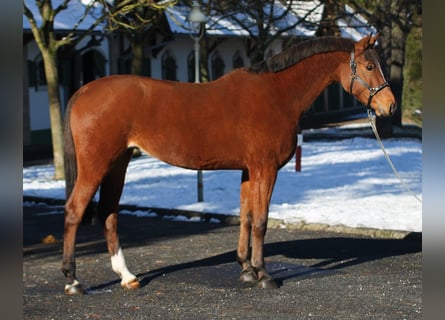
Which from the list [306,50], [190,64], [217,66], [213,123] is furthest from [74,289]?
[217,66]

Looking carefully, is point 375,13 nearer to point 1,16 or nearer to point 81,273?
point 81,273

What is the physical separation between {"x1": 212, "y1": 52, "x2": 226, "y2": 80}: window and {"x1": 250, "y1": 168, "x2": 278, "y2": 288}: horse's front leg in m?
30.5

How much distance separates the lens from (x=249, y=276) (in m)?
7.75

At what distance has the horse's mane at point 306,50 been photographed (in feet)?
25.6

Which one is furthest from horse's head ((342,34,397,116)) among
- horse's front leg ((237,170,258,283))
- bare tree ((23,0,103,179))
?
bare tree ((23,0,103,179))

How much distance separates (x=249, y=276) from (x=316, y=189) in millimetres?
7498

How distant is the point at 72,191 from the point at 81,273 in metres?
1.33

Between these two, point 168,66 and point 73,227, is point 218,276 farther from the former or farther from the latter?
point 168,66

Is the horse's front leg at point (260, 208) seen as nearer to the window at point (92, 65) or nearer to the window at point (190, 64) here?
the window at point (92, 65)

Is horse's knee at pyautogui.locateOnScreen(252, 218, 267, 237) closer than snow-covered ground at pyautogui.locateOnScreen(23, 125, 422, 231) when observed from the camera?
Yes

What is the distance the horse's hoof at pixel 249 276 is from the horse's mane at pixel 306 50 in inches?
76.3

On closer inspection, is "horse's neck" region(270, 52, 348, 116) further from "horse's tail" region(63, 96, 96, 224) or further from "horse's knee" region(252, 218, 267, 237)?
"horse's tail" region(63, 96, 96, 224)

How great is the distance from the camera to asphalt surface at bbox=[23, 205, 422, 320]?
256 inches

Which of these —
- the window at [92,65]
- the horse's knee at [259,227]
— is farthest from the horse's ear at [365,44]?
the window at [92,65]
